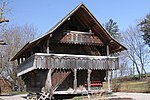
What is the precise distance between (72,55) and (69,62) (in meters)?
0.80

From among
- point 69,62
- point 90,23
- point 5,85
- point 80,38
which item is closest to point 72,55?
point 69,62

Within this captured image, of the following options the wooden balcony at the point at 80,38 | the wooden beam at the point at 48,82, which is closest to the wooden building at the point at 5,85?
the wooden balcony at the point at 80,38

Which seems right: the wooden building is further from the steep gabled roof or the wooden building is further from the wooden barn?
the steep gabled roof

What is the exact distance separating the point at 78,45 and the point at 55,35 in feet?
11.5

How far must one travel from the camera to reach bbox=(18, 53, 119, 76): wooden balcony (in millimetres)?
22109

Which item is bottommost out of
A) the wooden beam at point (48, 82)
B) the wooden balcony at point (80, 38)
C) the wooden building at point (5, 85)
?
the wooden building at point (5, 85)

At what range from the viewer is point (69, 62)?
2347 cm

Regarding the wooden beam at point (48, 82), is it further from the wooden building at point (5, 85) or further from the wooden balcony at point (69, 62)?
the wooden building at point (5, 85)

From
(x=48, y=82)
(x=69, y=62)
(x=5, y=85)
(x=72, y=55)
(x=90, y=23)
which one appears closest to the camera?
(x=48, y=82)

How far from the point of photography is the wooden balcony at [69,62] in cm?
2211

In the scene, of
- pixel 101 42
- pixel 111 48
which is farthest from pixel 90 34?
pixel 111 48

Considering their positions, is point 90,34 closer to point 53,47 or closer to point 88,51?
point 88,51

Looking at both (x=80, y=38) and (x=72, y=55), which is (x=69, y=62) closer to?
(x=72, y=55)

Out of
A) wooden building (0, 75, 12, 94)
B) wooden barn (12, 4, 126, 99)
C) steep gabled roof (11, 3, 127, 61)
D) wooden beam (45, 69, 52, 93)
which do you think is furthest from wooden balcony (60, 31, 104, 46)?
wooden building (0, 75, 12, 94)
